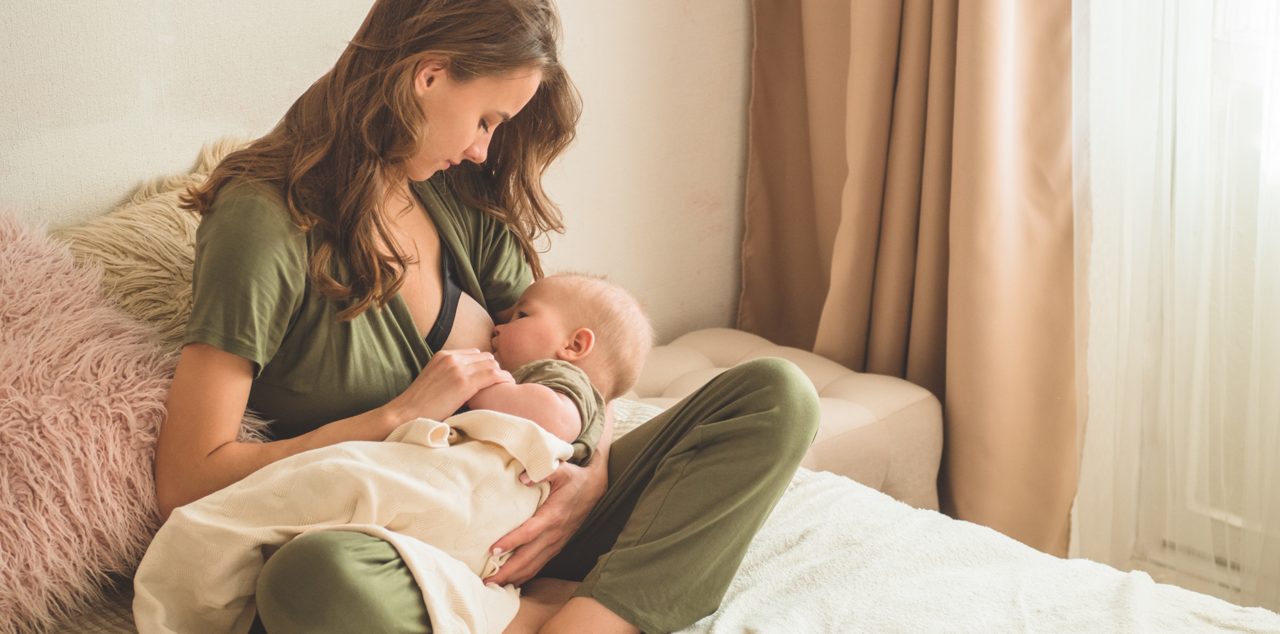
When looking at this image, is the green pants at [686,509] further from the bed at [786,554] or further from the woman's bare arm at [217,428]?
the woman's bare arm at [217,428]

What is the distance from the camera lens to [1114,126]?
1.96m

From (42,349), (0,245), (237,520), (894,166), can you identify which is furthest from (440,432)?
(894,166)

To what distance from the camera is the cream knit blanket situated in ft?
3.57

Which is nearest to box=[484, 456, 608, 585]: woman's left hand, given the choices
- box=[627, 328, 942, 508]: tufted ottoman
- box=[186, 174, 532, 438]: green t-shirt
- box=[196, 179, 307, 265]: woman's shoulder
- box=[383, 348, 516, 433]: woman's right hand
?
box=[383, 348, 516, 433]: woman's right hand

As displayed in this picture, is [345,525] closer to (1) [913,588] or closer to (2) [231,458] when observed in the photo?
(2) [231,458]

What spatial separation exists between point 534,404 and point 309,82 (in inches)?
33.6

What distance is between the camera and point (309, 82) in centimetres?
183

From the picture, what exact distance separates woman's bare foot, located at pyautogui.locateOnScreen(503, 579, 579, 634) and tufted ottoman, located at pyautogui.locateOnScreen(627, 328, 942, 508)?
2.22 ft

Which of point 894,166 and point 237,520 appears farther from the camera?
point 894,166

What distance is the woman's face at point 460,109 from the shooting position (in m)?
1.30

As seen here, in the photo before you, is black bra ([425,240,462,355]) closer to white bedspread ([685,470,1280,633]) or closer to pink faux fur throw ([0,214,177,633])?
pink faux fur throw ([0,214,177,633])

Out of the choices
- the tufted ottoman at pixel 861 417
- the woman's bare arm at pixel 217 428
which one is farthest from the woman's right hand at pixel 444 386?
the tufted ottoman at pixel 861 417

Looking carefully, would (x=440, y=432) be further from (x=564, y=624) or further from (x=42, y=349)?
(x=42, y=349)

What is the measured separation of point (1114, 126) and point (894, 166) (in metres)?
0.42
